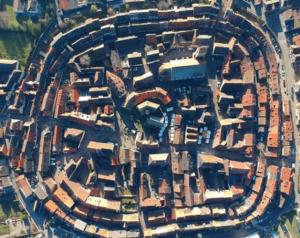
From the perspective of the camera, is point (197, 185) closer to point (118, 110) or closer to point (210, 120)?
point (210, 120)

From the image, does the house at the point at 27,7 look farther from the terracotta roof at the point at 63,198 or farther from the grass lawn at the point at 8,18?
the terracotta roof at the point at 63,198

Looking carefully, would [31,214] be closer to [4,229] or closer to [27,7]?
[4,229]

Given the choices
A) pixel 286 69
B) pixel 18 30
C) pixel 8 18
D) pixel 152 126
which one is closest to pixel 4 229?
pixel 152 126

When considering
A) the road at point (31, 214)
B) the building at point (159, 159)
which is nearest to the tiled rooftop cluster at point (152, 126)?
the building at point (159, 159)

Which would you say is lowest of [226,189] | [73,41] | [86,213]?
[86,213]

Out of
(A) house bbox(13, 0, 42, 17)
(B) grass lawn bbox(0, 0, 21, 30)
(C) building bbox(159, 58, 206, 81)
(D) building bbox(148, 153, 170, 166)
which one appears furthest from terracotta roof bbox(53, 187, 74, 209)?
(A) house bbox(13, 0, 42, 17)

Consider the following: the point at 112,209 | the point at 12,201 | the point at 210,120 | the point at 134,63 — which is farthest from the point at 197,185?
the point at 12,201

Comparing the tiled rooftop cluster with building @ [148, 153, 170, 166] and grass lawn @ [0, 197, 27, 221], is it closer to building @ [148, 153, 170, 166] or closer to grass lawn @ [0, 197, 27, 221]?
building @ [148, 153, 170, 166]
